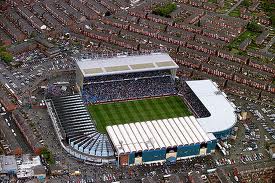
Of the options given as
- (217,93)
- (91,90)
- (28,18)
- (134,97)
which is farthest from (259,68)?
(28,18)

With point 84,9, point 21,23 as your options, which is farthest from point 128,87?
point 84,9

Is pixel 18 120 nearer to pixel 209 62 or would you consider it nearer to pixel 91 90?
pixel 91 90

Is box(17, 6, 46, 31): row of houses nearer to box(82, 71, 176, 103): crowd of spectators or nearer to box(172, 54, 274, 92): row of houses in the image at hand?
box(82, 71, 176, 103): crowd of spectators

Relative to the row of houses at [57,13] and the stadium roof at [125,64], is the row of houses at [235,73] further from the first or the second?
the row of houses at [57,13]

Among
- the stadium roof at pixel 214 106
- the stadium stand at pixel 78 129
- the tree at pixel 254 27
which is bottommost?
the tree at pixel 254 27

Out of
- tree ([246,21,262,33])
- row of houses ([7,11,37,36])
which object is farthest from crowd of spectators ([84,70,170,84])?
tree ([246,21,262,33])

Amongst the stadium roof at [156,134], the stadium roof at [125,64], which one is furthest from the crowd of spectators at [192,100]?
the stadium roof at [156,134]
